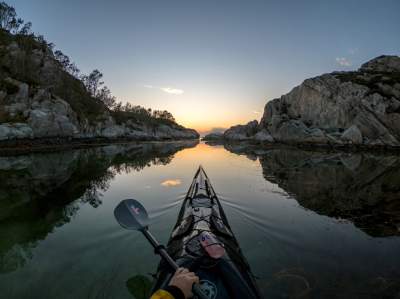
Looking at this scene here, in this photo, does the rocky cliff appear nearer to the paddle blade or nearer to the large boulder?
the paddle blade

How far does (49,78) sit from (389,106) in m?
100

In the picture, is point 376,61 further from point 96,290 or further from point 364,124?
point 96,290

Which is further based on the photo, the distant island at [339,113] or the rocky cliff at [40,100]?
the distant island at [339,113]

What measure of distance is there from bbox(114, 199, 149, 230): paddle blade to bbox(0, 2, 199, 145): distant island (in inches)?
1628

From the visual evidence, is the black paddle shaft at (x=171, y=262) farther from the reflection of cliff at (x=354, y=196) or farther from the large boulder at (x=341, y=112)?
the large boulder at (x=341, y=112)

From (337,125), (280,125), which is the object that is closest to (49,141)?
(280,125)

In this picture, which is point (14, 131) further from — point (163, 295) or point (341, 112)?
point (341, 112)

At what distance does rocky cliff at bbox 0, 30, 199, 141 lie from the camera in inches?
1618

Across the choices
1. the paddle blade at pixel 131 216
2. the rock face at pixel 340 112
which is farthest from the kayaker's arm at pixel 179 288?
the rock face at pixel 340 112

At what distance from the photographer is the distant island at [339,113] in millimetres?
61438

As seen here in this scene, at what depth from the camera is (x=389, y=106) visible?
64875 mm

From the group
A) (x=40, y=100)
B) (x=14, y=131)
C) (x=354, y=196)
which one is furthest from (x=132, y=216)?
(x=40, y=100)

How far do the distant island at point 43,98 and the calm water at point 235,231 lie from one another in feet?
107

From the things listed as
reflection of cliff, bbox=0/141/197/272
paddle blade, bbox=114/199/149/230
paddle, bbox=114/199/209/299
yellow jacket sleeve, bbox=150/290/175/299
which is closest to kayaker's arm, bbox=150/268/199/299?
yellow jacket sleeve, bbox=150/290/175/299
